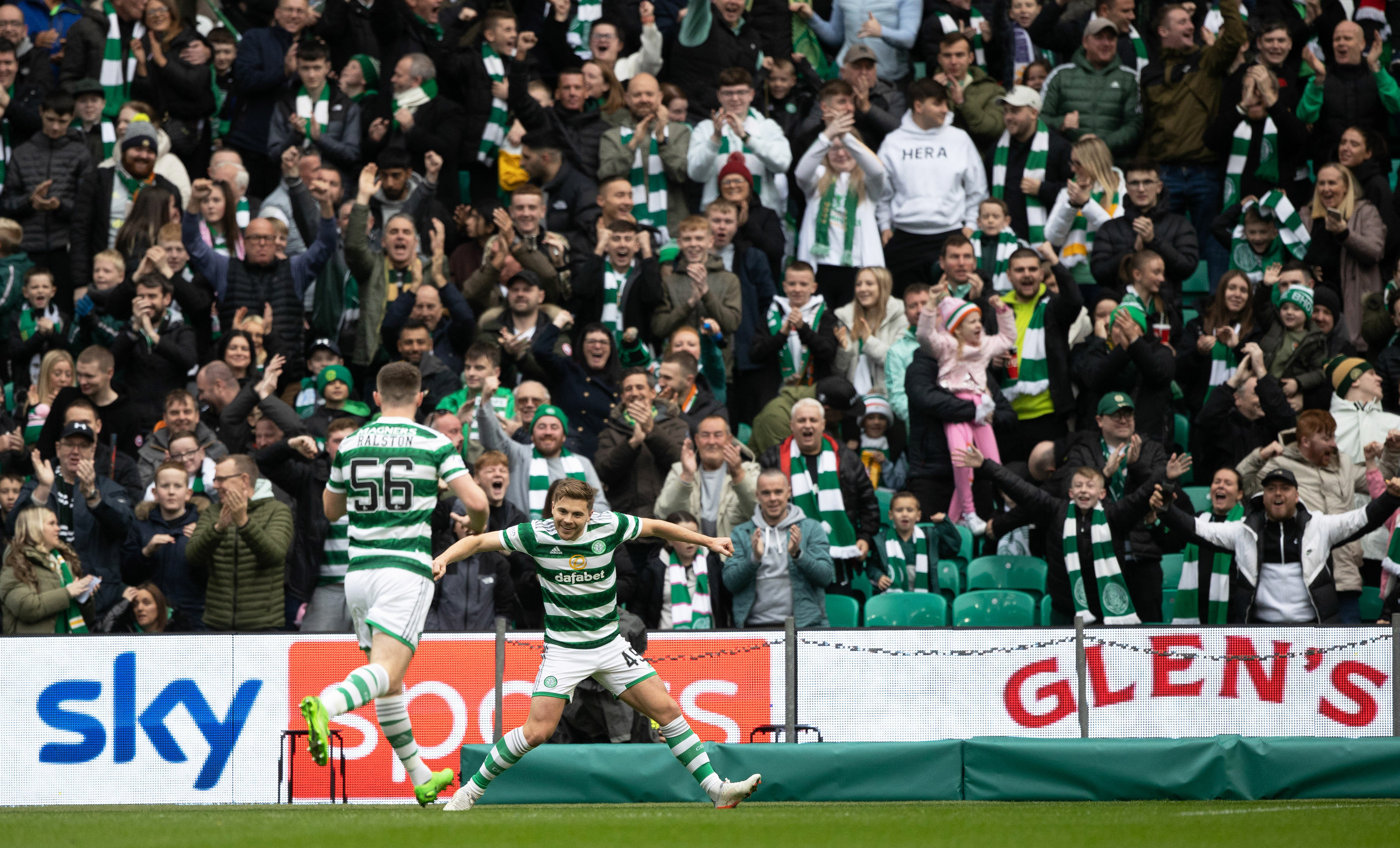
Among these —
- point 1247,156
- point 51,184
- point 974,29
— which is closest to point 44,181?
point 51,184

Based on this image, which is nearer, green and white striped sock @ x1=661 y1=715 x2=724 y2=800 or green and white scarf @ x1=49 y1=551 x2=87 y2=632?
green and white striped sock @ x1=661 y1=715 x2=724 y2=800

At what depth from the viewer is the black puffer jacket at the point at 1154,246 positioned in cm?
1582

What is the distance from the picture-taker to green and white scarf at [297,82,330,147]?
16.9m

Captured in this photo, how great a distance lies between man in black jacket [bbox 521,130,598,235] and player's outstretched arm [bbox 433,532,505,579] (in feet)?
24.3

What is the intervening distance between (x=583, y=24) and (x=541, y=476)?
22.3 feet

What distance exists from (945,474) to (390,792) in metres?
5.30

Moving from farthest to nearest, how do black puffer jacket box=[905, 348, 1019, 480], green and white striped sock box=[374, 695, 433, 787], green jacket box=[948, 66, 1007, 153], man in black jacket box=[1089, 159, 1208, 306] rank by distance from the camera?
green jacket box=[948, 66, 1007, 153] → man in black jacket box=[1089, 159, 1208, 306] → black puffer jacket box=[905, 348, 1019, 480] → green and white striped sock box=[374, 695, 433, 787]

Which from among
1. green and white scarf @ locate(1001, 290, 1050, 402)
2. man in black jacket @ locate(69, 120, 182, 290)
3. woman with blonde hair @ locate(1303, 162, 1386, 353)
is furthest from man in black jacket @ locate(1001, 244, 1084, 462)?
man in black jacket @ locate(69, 120, 182, 290)

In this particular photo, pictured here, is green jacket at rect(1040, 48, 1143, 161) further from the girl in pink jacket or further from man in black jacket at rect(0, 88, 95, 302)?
man in black jacket at rect(0, 88, 95, 302)

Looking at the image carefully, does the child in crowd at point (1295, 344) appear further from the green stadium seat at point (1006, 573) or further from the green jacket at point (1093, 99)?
the green jacket at point (1093, 99)

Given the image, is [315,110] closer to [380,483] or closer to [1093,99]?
[1093,99]

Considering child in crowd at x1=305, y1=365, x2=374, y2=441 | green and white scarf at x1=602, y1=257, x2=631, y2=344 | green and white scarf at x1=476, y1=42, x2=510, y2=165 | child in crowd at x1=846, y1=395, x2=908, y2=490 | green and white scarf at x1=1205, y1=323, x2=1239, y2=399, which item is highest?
green and white scarf at x1=476, y1=42, x2=510, y2=165

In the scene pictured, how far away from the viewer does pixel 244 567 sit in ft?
41.5

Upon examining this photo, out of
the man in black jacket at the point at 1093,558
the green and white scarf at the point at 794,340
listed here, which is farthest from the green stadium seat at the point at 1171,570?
the green and white scarf at the point at 794,340
